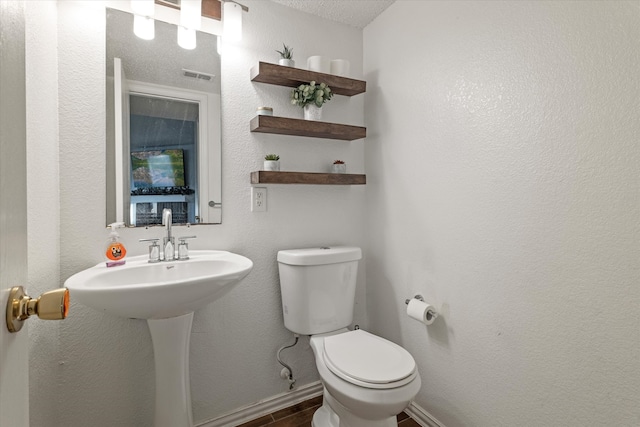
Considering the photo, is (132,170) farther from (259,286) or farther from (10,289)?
(10,289)

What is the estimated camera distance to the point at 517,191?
1213mm

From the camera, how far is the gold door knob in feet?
1.51

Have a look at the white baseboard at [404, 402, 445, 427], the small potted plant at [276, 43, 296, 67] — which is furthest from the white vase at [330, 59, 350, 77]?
the white baseboard at [404, 402, 445, 427]

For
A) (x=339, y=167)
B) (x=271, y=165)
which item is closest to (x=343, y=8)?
(x=339, y=167)

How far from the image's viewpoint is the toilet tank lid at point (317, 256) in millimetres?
1587

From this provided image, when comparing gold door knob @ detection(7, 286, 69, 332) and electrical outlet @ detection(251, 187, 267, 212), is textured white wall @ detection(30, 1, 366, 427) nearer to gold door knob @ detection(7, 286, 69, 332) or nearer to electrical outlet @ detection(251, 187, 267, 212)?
electrical outlet @ detection(251, 187, 267, 212)

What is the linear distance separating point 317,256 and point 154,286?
2.62ft

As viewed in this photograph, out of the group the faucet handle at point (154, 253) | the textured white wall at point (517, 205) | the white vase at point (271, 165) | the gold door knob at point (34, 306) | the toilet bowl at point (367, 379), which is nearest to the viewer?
the gold door knob at point (34, 306)

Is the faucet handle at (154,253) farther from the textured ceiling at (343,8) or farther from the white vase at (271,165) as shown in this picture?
the textured ceiling at (343,8)

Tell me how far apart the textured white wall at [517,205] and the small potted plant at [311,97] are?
38cm

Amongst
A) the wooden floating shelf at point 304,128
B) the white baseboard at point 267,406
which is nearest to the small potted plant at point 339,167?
the wooden floating shelf at point 304,128

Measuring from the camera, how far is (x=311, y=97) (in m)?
1.72

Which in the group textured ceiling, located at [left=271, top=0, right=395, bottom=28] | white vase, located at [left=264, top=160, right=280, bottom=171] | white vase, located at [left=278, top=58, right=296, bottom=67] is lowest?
white vase, located at [left=264, top=160, right=280, bottom=171]

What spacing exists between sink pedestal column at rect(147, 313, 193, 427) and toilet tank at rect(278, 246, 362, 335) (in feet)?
1.67
